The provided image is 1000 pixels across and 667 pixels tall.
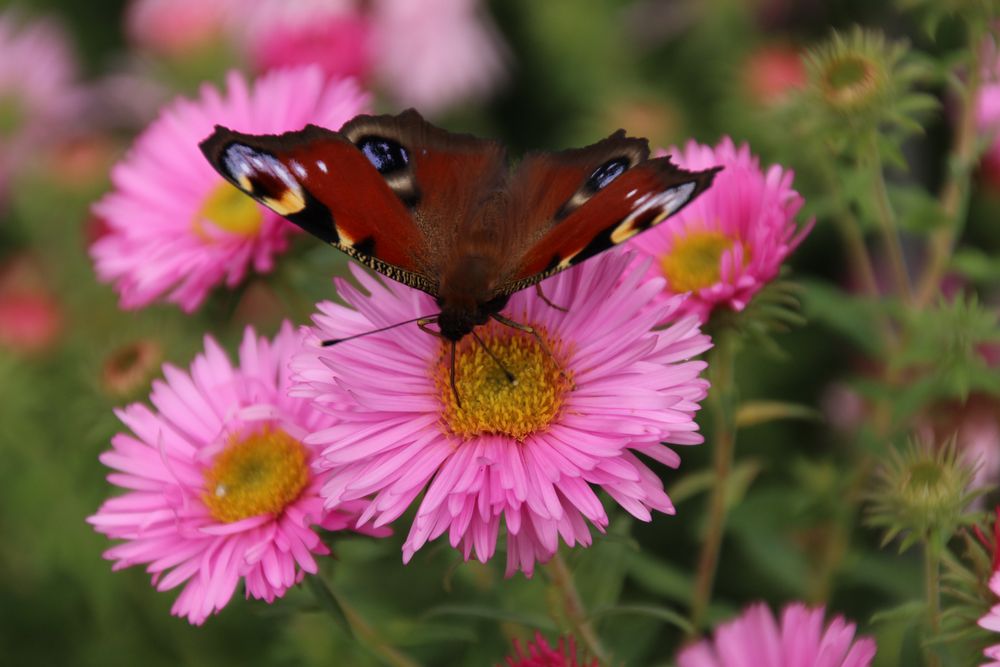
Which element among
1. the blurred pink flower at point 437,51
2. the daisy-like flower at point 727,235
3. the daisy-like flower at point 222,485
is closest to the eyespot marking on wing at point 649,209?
the daisy-like flower at point 727,235

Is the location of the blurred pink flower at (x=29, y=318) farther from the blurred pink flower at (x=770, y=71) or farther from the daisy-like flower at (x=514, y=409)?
the blurred pink flower at (x=770, y=71)

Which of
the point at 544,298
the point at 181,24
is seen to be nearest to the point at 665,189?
the point at 544,298

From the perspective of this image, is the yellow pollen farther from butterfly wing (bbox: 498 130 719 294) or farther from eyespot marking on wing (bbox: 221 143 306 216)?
eyespot marking on wing (bbox: 221 143 306 216)

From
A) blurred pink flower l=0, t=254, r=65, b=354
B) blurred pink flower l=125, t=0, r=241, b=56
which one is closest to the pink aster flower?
blurred pink flower l=0, t=254, r=65, b=354

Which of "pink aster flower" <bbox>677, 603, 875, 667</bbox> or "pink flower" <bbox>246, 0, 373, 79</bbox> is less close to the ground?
"pink flower" <bbox>246, 0, 373, 79</bbox>

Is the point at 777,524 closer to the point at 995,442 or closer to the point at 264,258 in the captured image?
the point at 995,442

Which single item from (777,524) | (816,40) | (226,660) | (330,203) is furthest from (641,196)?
(816,40)
